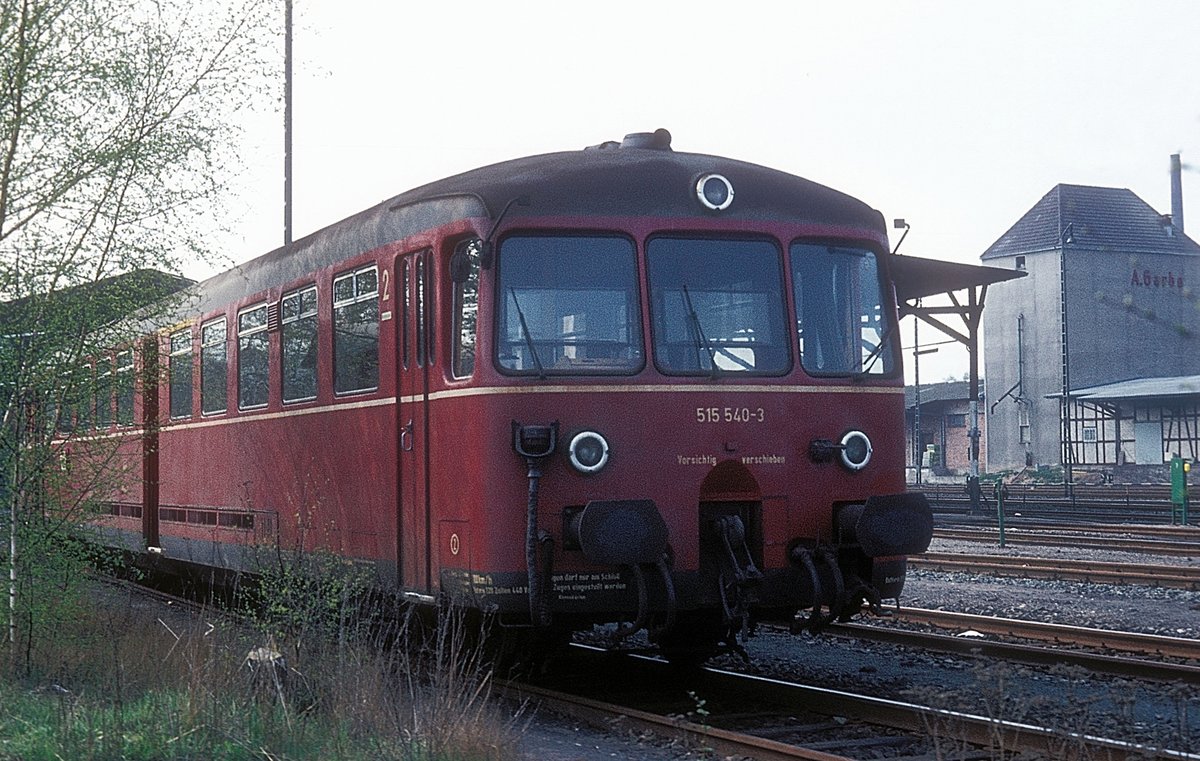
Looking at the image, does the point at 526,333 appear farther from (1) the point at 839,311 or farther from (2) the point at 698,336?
(1) the point at 839,311

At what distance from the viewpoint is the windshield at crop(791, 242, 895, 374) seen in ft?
28.4

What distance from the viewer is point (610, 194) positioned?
8.33m

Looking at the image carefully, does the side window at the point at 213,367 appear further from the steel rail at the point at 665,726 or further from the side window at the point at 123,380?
the steel rail at the point at 665,726

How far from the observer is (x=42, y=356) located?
30.3 feet

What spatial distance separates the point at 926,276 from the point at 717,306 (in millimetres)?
2040

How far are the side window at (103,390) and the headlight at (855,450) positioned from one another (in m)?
4.96

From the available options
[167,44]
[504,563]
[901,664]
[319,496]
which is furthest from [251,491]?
[901,664]

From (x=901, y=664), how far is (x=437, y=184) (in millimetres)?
4316

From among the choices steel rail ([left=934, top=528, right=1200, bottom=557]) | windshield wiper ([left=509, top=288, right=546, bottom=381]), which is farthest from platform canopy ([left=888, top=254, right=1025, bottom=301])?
steel rail ([left=934, top=528, right=1200, bottom=557])

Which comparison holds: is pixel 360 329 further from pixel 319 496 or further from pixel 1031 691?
pixel 1031 691

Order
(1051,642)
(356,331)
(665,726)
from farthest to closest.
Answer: (1051,642) < (356,331) < (665,726)

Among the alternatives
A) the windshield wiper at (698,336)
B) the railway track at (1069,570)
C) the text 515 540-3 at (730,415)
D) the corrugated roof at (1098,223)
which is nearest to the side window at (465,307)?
the windshield wiper at (698,336)

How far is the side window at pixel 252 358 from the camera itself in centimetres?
1137

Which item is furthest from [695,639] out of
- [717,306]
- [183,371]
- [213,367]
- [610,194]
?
[183,371]
